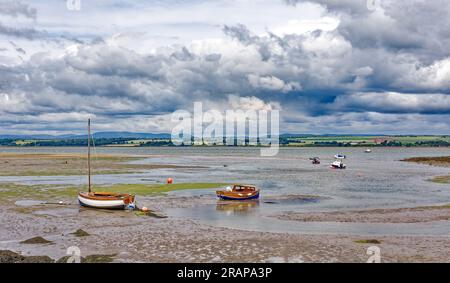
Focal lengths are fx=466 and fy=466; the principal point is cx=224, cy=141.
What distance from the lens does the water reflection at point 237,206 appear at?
45.8 metres

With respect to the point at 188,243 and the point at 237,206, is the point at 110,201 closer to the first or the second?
the point at 237,206

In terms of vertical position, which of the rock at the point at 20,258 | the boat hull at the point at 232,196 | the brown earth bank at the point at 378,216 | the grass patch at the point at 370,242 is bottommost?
the brown earth bank at the point at 378,216

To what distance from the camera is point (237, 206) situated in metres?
49.5

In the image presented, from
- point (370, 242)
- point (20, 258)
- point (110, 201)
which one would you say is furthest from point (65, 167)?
point (370, 242)

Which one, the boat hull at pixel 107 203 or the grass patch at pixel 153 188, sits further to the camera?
the grass patch at pixel 153 188

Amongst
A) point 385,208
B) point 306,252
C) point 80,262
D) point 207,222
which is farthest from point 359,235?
point 80,262

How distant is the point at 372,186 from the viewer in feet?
230

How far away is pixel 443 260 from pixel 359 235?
7799mm

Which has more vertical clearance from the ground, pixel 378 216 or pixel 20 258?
pixel 20 258

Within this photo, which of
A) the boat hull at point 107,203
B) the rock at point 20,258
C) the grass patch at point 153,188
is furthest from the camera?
the grass patch at point 153,188

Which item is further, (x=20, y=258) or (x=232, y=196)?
(x=232, y=196)

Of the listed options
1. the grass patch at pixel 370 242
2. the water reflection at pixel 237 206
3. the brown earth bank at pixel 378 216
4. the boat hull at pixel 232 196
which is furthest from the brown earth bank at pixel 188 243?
the boat hull at pixel 232 196

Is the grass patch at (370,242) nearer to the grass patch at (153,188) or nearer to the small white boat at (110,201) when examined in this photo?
the small white boat at (110,201)
